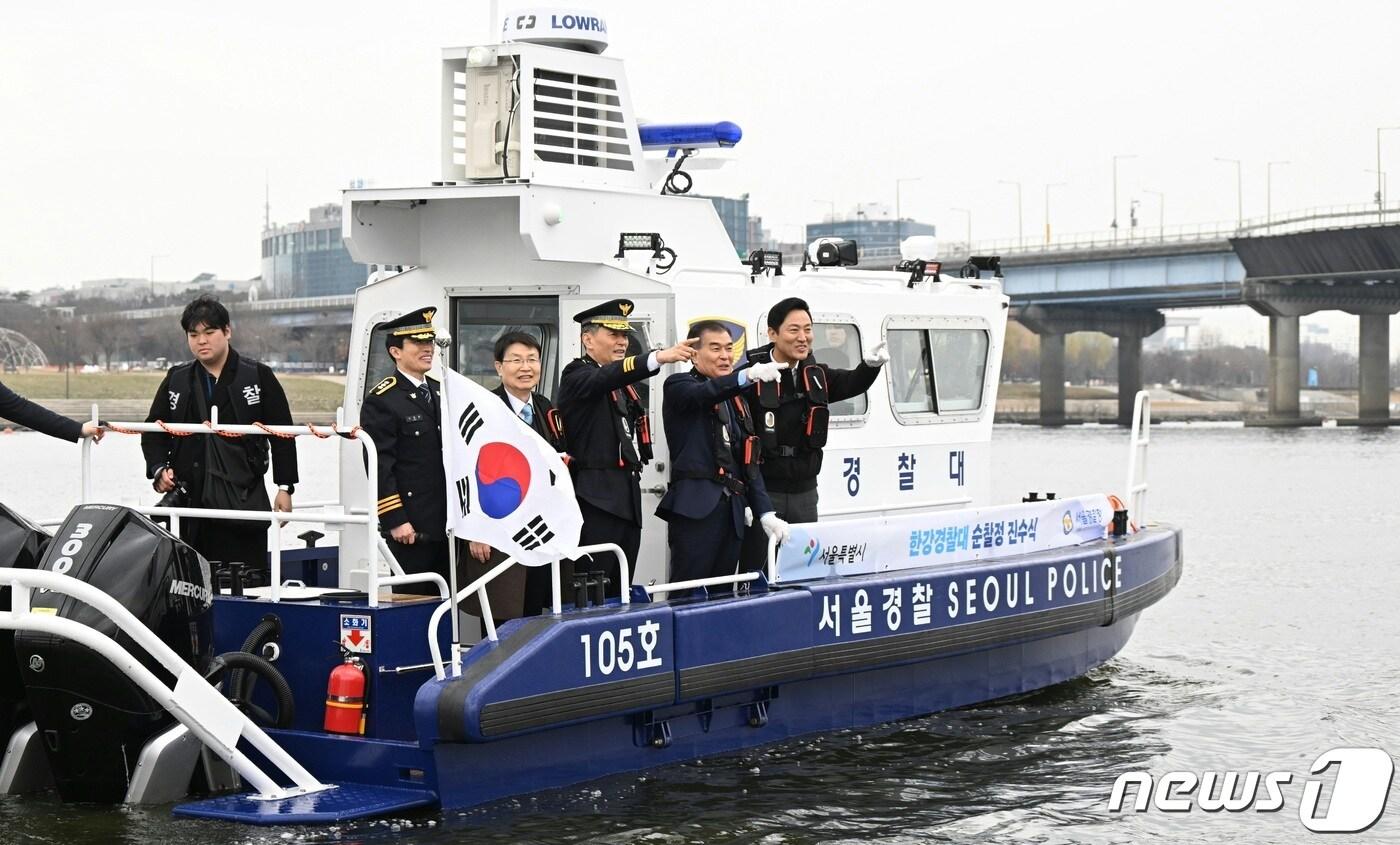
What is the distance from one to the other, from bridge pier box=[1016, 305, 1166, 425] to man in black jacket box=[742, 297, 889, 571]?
45.8 m

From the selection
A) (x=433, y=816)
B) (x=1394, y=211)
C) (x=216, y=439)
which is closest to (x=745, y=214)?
(x=216, y=439)

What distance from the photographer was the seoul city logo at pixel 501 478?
6828 mm

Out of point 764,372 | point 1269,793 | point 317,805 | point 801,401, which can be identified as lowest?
point 1269,793

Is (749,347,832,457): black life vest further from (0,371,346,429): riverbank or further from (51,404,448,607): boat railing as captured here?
(0,371,346,429): riverbank

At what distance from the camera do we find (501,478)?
6852 mm

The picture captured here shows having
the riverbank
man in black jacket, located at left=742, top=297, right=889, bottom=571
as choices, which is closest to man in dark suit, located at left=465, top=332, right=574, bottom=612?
man in black jacket, located at left=742, top=297, right=889, bottom=571

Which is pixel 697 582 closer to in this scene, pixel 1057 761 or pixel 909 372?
pixel 1057 761

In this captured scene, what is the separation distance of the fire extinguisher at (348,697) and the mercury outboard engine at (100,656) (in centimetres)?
53

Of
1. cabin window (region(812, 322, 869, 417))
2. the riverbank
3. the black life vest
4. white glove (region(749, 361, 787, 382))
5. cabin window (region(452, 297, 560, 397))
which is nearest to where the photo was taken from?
white glove (region(749, 361, 787, 382))

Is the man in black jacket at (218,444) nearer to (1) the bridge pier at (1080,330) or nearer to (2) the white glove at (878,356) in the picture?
(2) the white glove at (878,356)

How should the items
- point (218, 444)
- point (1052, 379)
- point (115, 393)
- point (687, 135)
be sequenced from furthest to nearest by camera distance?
point (1052, 379)
point (115, 393)
point (687, 135)
point (218, 444)

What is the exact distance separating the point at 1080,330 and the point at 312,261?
2973 centimetres

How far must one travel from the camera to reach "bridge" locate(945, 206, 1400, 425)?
4781cm

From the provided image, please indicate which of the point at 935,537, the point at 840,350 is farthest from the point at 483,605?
the point at 840,350
